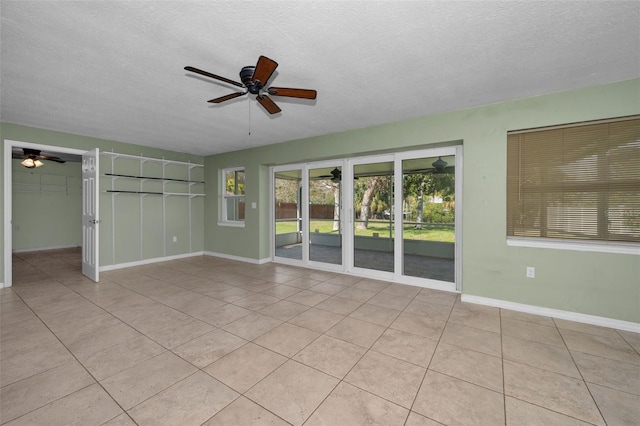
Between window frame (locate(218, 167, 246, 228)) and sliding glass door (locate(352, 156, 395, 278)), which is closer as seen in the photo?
sliding glass door (locate(352, 156, 395, 278))

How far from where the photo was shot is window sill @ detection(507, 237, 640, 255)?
269 centimetres

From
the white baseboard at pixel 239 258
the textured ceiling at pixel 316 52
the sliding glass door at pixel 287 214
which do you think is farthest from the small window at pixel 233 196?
the textured ceiling at pixel 316 52

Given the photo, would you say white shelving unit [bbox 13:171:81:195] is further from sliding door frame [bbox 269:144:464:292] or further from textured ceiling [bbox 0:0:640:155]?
sliding door frame [bbox 269:144:464:292]

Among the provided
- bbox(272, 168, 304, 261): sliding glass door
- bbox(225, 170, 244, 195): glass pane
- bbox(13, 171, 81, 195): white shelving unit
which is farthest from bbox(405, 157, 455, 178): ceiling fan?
bbox(13, 171, 81, 195): white shelving unit

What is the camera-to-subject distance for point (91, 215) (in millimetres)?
4500

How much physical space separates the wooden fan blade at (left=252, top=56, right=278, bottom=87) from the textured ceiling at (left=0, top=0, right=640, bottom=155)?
0.25 metres

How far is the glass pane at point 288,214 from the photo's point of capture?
570cm

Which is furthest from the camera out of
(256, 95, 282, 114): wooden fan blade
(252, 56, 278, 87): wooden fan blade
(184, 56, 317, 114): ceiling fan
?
(256, 95, 282, 114): wooden fan blade

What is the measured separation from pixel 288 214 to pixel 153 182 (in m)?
3.03

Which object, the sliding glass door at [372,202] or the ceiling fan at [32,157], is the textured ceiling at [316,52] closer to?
the sliding glass door at [372,202]

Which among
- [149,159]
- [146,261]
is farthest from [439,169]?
[146,261]

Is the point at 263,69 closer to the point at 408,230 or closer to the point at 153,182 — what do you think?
the point at 408,230

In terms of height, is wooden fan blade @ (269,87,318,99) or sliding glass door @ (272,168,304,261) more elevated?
wooden fan blade @ (269,87,318,99)

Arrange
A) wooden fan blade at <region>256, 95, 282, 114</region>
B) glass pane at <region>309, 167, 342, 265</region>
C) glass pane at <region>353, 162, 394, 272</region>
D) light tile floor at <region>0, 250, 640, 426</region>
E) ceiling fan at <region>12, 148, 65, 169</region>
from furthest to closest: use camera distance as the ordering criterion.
→ ceiling fan at <region>12, 148, 65, 169</region>
glass pane at <region>309, 167, 342, 265</region>
glass pane at <region>353, 162, 394, 272</region>
wooden fan blade at <region>256, 95, 282, 114</region>
light tile floor at <region>0, 250, 640, 426</region>
